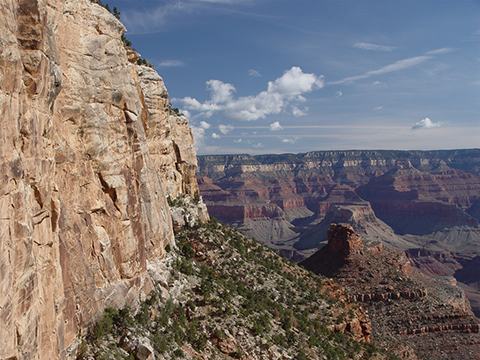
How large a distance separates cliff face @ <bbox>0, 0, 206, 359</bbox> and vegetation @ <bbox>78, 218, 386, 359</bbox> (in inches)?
76.2

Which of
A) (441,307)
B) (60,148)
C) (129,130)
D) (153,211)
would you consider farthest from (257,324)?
(441,307)

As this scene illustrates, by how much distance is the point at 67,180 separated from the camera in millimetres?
19500

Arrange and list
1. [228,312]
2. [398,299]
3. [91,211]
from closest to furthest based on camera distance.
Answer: [91,211], [228,312], [398,299]

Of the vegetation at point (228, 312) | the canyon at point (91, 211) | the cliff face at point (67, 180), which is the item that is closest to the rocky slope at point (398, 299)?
the canyon at point (91, 211)

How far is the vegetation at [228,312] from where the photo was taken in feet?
75.2

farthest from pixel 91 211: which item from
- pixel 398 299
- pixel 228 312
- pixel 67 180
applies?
pixel 398 299

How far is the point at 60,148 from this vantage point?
753 inches

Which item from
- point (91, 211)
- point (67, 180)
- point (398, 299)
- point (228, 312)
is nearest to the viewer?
point (67, 180)

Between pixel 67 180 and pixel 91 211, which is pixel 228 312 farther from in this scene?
pixel 67 180

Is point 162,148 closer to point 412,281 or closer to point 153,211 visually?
point 153,211

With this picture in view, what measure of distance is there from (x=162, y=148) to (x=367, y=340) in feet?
109

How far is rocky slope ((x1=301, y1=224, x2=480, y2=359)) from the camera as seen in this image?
51.8 m

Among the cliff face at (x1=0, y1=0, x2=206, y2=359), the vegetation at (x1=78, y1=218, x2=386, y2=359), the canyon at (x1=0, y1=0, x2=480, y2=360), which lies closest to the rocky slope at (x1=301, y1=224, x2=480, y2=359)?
the canyon at (x1=0, y1=0, x2=480, y2=360)

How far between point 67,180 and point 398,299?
5920 cm
